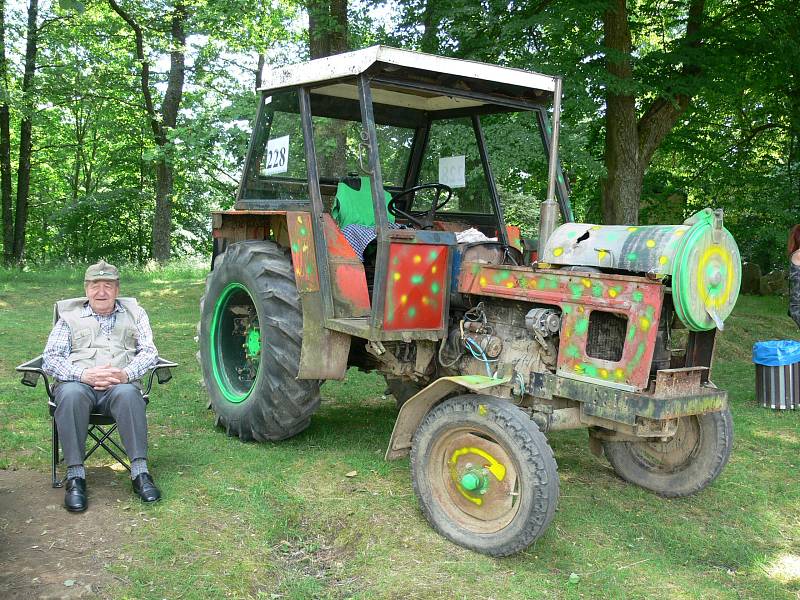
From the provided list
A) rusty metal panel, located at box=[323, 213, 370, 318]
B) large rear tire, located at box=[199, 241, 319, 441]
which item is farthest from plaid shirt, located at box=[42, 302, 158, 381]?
rusty metal panel, located at box=[323, 213, 370, 318]

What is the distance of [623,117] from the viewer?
9734 mm

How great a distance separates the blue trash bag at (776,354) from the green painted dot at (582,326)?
11.8 feet

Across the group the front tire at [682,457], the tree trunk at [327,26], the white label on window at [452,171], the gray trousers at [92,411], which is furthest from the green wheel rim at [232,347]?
the tree trunk at [327,26]

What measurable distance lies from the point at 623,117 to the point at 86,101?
13243mm

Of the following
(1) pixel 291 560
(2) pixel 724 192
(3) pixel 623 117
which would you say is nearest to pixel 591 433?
(1) pixel 291 560

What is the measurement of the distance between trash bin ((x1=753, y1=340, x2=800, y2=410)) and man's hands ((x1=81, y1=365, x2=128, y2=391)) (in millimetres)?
5227

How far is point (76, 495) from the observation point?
3719 mm

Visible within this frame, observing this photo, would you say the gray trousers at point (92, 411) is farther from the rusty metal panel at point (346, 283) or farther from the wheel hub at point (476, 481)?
the wheel hub at point (476, 481)

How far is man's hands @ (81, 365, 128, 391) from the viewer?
397cm

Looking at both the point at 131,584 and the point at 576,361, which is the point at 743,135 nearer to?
the point at 576,361

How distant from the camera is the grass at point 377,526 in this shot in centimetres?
322

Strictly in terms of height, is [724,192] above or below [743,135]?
below

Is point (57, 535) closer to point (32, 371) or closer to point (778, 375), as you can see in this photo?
point (32, 371)

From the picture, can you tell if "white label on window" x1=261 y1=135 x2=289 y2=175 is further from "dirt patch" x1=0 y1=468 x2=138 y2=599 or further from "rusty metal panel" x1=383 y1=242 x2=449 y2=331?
"dirt patch" x1=0 y1=468 x2=138 y2=599
